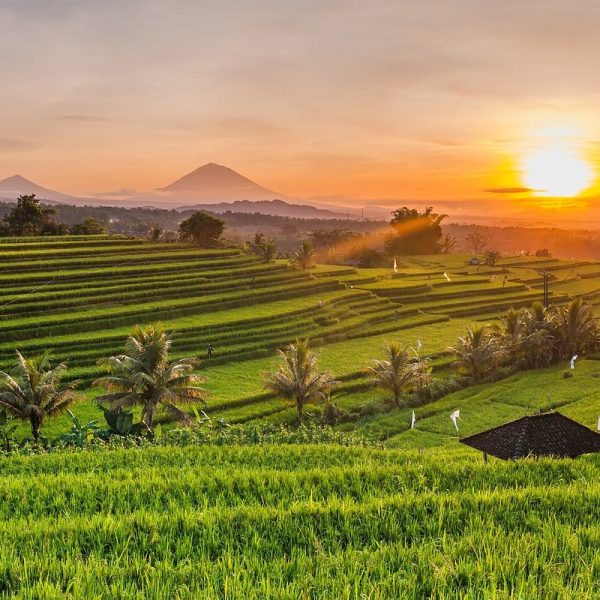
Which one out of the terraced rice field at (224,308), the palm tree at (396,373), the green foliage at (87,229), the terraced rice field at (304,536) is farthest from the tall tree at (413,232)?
the terraced rice field at (304,536)

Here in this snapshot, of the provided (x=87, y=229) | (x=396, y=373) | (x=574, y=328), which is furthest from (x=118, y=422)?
(x=87, y=229)

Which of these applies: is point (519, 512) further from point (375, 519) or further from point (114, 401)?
point (114, 401)

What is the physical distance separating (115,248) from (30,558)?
51.7 m

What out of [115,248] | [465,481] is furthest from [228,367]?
[465,481]

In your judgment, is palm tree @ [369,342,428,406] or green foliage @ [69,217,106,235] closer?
palm tree @ [369,342,428,406]

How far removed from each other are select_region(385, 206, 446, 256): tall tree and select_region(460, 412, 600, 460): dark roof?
99.5 m

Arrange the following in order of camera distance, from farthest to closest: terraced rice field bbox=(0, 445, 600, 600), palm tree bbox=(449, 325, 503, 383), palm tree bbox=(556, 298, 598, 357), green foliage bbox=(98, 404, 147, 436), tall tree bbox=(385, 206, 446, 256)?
tall tree bbox=(385, 206, 446, 256)
palm tree bbox=(556, 298, 598, 357)
palm tree bbox=(449, 325, 503, 383)
green foliage bbox=(98, 404, 147, 436)
terraced rice field bbox=(0, 445, 600, 600)

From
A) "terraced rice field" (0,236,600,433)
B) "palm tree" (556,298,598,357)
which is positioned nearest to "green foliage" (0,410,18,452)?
"terraced rice field" (0,236,600,433)

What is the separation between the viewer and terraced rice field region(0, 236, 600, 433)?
33.2 m

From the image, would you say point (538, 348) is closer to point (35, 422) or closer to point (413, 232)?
point (35, 422)

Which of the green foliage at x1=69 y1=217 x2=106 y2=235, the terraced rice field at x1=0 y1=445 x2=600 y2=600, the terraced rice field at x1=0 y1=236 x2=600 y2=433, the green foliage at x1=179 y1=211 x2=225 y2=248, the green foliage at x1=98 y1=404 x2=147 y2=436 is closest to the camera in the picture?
the terraced rice field at x1=0 y1=445 x2=600 y2=600

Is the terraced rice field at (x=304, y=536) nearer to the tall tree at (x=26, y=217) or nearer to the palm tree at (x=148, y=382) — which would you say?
the palm tree at (x=148, y=382)

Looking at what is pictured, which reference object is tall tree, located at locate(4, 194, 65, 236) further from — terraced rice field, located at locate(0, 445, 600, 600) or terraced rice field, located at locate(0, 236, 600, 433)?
terraced rice field, located at locate(0, 445, 600, 600)

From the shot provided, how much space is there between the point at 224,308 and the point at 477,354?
19690 millimetres
